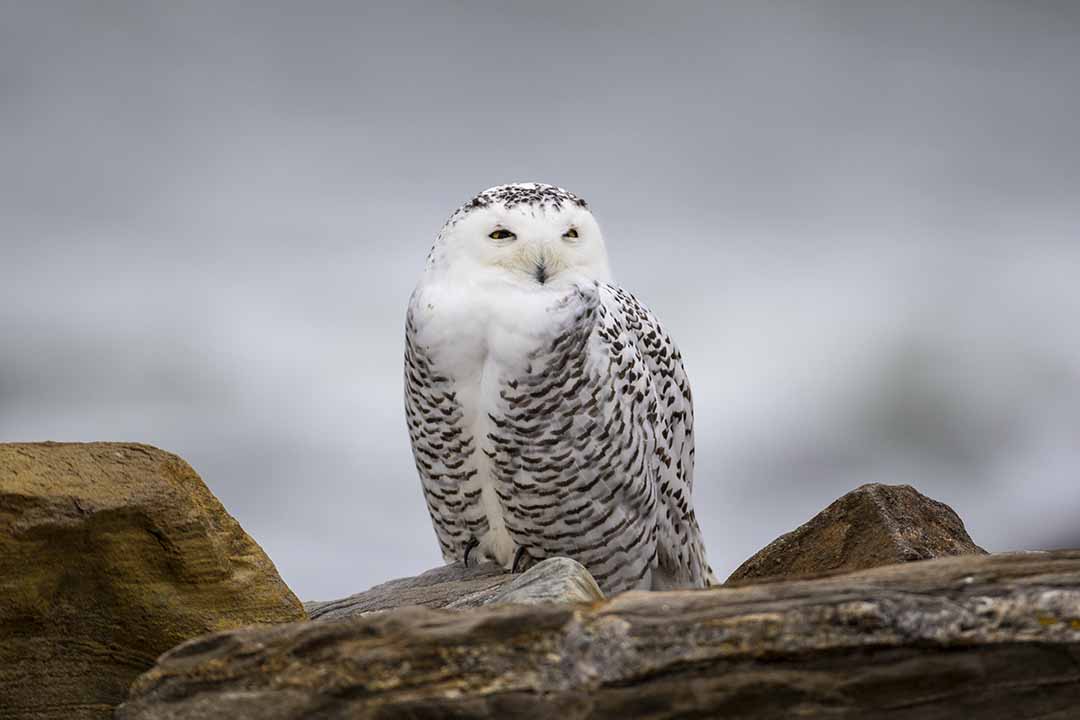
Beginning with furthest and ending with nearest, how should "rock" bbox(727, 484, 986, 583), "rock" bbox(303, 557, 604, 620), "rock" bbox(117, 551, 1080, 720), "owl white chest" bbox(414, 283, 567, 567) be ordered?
"rock" bbox(727, 484, 986, 583), "owl white chest" bbox(414, 283, 567, 567), "rock" bbox(303, 557, 604, 620), "rock" bbox(117, 551, 1080, 720)

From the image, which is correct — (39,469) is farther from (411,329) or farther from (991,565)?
(991,565)

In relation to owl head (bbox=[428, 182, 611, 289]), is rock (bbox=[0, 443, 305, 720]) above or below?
below

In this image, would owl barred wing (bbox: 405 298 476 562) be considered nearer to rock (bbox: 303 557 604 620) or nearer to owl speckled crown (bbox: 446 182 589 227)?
rock (bbox: 303 557 604 620)

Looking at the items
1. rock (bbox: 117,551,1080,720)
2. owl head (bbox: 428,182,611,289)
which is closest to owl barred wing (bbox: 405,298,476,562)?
owl head (bbox: 428,182,611,289)

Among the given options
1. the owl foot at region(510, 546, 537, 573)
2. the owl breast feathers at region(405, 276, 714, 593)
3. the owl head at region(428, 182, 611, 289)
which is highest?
the owl head at region(428, 182, 611, 289)

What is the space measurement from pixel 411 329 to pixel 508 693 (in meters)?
0.82

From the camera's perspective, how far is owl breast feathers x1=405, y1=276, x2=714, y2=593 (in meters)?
1.75

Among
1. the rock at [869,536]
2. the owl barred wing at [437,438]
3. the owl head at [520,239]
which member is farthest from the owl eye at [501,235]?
the rock at [869,536]

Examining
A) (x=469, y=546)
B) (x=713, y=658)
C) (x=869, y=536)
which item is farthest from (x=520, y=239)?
(x=713, y=658)

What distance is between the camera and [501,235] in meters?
1.76

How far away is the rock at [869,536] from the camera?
1858mm

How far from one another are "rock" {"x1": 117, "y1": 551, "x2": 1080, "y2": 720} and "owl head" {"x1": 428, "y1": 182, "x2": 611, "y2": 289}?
2.42 ft

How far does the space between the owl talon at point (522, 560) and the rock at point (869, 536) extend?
0.34 metres

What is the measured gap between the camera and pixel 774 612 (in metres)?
1.08
